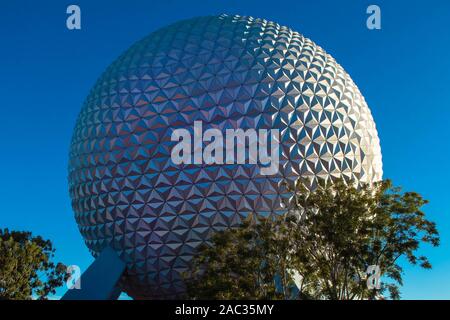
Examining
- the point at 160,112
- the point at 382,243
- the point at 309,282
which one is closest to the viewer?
the point at 382,243

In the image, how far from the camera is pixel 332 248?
56.4ft

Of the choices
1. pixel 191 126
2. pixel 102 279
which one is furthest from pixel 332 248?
pixel 102 279

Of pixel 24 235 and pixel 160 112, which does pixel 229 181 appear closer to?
pixel 160 112

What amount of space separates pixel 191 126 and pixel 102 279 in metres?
9.12

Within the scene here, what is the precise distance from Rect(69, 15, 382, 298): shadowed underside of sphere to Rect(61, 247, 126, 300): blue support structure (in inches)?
23.7

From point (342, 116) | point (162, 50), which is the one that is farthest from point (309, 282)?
point (162, 50)

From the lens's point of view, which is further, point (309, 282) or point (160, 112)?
point (160, 112)

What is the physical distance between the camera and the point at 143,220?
2361 centimetres

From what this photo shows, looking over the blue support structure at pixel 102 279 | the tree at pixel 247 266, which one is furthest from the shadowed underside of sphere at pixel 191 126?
the tree at pixel 247 266

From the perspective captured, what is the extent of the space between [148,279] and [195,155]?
7.36m

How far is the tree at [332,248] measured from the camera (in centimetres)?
1680

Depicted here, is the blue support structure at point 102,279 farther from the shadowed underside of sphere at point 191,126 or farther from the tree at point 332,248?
the tree at point 332,248

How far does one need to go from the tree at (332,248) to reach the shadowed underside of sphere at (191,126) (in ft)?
14.5
